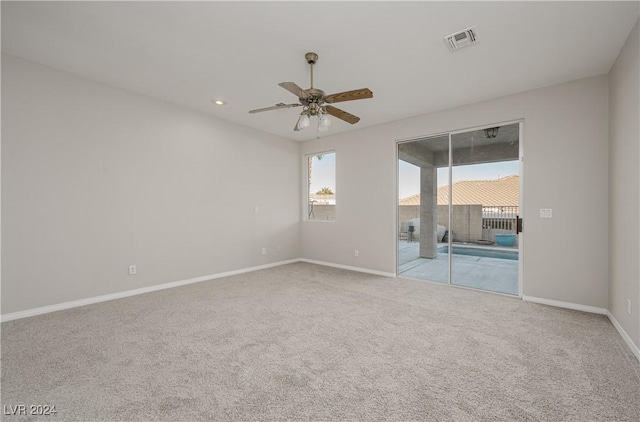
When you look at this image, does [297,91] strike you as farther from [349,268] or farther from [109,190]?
[349,268]

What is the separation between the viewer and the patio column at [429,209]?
4584 mm

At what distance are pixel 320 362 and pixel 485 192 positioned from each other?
11.3ft

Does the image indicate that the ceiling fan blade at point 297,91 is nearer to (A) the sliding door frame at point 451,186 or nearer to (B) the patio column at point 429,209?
(A) the sliding door frame at point 451,186

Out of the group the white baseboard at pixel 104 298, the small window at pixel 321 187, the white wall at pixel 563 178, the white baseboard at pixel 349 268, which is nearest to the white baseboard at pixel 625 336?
the white wall at pixel 563 178

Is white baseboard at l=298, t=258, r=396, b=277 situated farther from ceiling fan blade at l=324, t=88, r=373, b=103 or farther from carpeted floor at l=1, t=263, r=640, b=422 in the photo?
ceiling fan blade at l=324, t=88, r=373, b=103

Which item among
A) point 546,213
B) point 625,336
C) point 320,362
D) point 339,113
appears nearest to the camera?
point 320,362

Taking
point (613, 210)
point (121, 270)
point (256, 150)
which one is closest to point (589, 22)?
point (613, 210)

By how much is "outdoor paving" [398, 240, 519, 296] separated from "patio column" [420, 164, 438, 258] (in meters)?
0.18

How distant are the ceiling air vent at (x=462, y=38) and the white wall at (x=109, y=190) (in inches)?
144

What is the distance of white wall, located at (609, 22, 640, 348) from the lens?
7.44 ft

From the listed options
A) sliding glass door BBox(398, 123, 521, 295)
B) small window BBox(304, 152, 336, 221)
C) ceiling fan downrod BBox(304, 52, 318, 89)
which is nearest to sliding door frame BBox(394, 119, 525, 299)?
sliding glass door BBox(398, 123, 521, 295)

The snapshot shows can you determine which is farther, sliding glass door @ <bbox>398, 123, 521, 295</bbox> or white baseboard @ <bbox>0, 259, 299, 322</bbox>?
sliding glass door @ <bbox>398, 123, 521, 295</bbox>

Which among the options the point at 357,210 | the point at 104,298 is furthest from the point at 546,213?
the point at 104,298

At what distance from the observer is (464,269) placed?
4.51 metres
